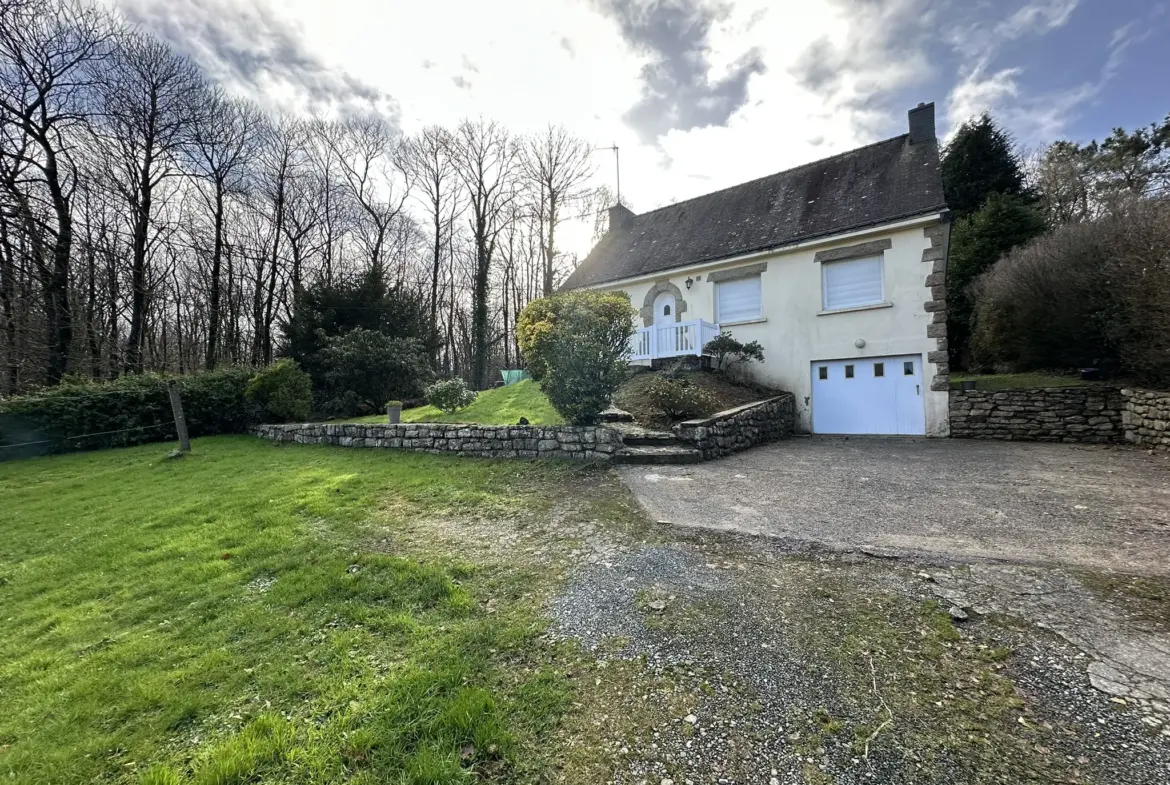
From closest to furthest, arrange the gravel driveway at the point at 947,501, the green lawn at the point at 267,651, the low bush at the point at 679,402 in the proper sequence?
the green lawn at the point at 267,651, the gravel driveway at the point at 947,501, the low bush at the point at 679,402

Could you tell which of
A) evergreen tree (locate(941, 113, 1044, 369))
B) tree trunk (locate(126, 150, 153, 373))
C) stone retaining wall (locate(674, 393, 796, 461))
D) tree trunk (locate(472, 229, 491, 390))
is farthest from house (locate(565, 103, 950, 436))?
tree trunk (locate(126, 150, 153, 373))

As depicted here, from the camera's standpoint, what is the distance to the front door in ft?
44.4

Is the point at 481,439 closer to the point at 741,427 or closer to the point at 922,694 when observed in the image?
the point at 741,427

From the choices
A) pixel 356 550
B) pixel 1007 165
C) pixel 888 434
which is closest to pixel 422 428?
pixel 356 550

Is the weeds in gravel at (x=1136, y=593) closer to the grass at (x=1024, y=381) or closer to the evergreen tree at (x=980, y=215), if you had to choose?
the grass at (x=1024, y=381)

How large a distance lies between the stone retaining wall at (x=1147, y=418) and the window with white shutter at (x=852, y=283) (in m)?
4.40

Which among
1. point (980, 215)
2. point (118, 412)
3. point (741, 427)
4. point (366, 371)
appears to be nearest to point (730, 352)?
point (741, 427)

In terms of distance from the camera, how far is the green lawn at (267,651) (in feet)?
6.60

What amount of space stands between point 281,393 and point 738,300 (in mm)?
12818

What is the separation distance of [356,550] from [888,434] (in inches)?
433

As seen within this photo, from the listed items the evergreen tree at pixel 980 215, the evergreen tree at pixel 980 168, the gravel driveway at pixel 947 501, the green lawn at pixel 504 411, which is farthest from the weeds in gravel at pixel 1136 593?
the evergreen tree at pixel 980 168

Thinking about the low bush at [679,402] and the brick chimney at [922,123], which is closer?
the low bush at [679,402]

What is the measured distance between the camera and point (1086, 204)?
17297mm

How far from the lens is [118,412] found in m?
11.2
